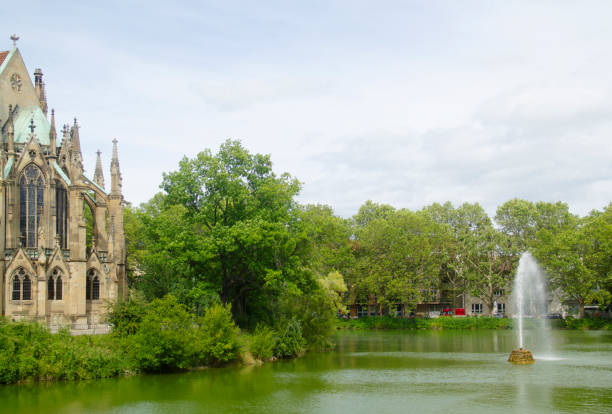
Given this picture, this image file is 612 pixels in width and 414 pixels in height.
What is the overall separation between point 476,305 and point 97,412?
93.0m

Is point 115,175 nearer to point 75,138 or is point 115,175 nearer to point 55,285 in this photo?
point 75,138

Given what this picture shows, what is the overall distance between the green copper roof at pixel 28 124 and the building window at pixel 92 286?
42.0ft

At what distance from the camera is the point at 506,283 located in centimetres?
9319

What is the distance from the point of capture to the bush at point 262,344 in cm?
4322

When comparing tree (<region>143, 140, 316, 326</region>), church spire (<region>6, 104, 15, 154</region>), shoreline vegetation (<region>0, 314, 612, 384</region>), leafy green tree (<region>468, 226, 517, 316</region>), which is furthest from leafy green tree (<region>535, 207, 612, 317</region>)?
church spire (<region>6, 104, 15, 154</region>)

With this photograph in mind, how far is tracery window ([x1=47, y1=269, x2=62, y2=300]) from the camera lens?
5534cm

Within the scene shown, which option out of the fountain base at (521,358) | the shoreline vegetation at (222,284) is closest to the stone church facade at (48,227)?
the shoreline vegetation at (222,284)

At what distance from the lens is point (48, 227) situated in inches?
2260

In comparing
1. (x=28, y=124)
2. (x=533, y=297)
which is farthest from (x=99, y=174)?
(x=533, y=297)

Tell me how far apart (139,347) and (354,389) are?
13.0m

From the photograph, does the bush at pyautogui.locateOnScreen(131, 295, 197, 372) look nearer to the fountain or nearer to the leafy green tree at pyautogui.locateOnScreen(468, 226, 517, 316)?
the fountain

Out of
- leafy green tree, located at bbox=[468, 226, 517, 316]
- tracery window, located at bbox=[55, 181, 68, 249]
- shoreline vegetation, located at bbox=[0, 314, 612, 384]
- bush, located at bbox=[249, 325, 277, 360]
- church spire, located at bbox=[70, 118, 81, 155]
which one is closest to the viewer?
shoreline vegetation, located at bbox=[0, 314, 612, 384]

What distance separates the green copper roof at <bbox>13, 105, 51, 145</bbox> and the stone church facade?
0.28 ft

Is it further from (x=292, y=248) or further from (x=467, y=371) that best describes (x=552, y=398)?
(x=292, y=248)
